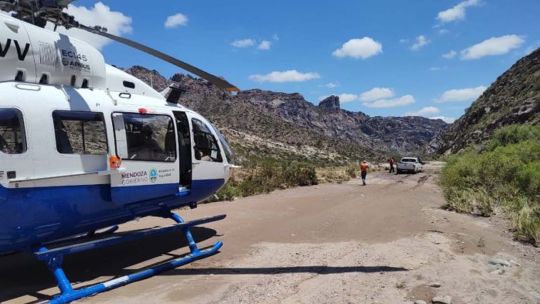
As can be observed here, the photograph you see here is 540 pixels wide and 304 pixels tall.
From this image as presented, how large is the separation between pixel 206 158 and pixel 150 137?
1.70 m

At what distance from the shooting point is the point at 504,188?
50.7ft

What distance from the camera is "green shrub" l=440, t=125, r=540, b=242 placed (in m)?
11.4

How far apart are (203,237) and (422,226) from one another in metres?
5.44

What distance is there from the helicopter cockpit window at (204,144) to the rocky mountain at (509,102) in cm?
4024

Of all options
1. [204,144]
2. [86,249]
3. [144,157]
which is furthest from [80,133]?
[204,144]

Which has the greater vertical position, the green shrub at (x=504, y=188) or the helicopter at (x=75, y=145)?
the helicopter at (x=75, y=145)

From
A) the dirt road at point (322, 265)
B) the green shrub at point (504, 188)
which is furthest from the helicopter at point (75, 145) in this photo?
the green shrub at point (504, 188)

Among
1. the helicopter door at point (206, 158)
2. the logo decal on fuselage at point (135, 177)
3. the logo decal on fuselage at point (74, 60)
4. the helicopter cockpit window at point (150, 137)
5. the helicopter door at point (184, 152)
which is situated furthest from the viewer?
the helicopter door at point (206, 158)

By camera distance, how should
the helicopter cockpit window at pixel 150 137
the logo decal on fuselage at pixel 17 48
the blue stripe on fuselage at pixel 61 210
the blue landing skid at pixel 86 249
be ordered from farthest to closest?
the helicopter cockpit window at pixel 150 137
the logo decal on fuselage at pixel 17 48
the blue stripe on fuselage at pixel 61 210
the blue landing skid at pixel 86 249

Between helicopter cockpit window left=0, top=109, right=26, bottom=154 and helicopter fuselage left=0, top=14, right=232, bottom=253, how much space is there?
1cm

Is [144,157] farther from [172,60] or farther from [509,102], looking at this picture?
[509,102]

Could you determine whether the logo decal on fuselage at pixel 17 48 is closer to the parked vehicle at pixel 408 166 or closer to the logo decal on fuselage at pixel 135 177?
the logo decal on fuselage at pixel 135 177

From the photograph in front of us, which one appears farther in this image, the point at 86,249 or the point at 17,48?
the point at 86,249

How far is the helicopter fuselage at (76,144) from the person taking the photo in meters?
6.18
